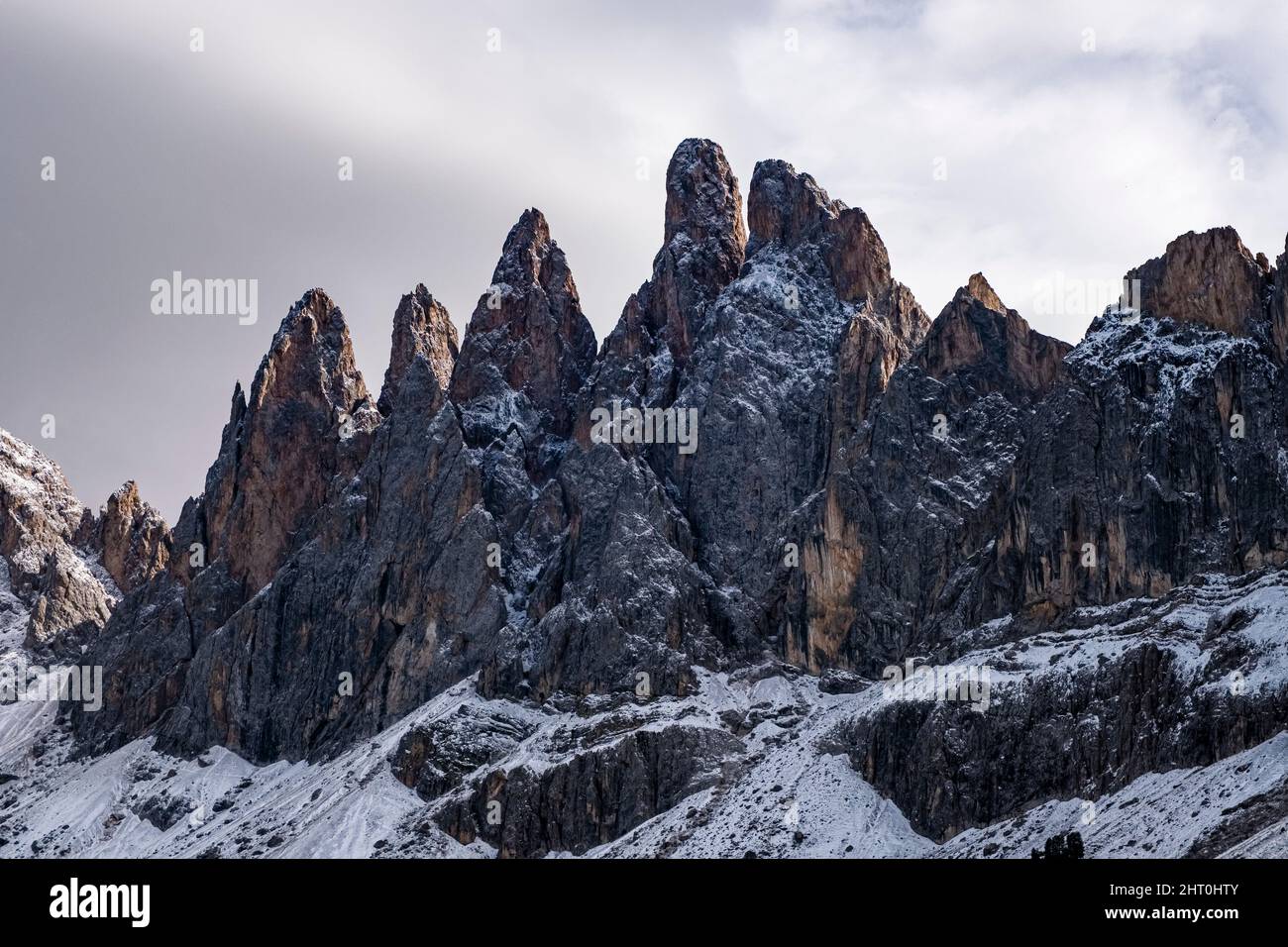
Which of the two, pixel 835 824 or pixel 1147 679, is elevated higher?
pixel 1147 679

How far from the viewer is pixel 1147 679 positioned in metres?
186

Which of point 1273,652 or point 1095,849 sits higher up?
point 1273,652
